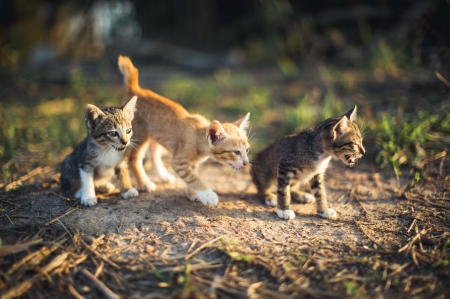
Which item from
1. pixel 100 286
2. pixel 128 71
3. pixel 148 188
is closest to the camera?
pixel 100 286

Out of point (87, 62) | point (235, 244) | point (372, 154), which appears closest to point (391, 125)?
point (372, 154)

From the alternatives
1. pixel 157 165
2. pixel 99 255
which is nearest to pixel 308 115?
pixel 157 165

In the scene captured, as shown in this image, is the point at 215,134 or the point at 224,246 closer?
the point at 224,246

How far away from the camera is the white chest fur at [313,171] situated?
3477 mm

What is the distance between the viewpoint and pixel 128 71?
4043mm

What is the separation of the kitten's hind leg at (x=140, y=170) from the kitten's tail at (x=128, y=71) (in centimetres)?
74

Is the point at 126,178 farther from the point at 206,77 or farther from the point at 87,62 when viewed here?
the point at 87,62

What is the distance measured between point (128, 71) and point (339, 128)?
2.49m

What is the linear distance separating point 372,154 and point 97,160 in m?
3.51

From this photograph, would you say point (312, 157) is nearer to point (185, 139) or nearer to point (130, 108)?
point (185, 139)

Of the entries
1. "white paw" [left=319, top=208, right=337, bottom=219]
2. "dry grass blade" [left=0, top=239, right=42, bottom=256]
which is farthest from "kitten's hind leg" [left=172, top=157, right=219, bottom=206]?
"dry grass blade" [left=0, top=239, right=42, bottom=256]

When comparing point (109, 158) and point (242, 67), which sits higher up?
point (109, 158)

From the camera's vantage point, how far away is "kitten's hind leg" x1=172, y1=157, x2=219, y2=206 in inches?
140

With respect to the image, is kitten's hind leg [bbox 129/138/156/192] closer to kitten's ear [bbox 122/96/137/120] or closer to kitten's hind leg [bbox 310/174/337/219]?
kitten's ear [bbox 122/96/137/120]
